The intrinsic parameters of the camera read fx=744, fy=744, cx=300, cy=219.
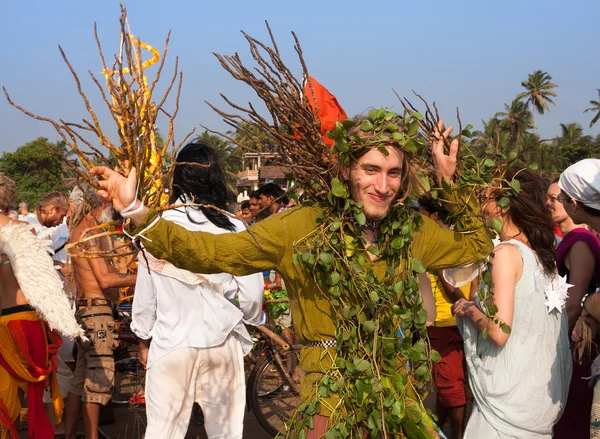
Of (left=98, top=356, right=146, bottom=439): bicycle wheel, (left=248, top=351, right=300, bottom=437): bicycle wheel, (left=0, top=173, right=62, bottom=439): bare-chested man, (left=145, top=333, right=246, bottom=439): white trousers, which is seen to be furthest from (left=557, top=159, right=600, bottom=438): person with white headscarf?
(left=98, top=356, right=146, bottom=439): bicycle wheel

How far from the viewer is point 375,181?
303 cm

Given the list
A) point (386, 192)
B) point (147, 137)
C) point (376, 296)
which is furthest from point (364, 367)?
point (147, 137)

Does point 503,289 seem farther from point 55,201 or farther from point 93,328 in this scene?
point 55,201

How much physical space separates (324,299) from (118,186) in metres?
0.96

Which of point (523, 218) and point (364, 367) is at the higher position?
point (523, 218)

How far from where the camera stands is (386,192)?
119 inches

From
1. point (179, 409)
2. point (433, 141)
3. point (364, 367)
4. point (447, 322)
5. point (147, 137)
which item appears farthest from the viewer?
point (447, 322)

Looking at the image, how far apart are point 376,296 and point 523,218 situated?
4.91 feet

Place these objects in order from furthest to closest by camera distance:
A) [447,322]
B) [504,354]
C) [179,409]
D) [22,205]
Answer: [22,205]
[447,322]
[179,409]
[504,354]

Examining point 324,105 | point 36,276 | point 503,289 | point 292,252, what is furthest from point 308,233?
point 36,276

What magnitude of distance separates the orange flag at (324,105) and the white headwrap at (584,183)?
3.48 feet

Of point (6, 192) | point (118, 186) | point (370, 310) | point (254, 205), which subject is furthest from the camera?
point (254, 205)

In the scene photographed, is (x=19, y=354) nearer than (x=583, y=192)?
No

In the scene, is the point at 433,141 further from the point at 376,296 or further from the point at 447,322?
the point at 447,322
